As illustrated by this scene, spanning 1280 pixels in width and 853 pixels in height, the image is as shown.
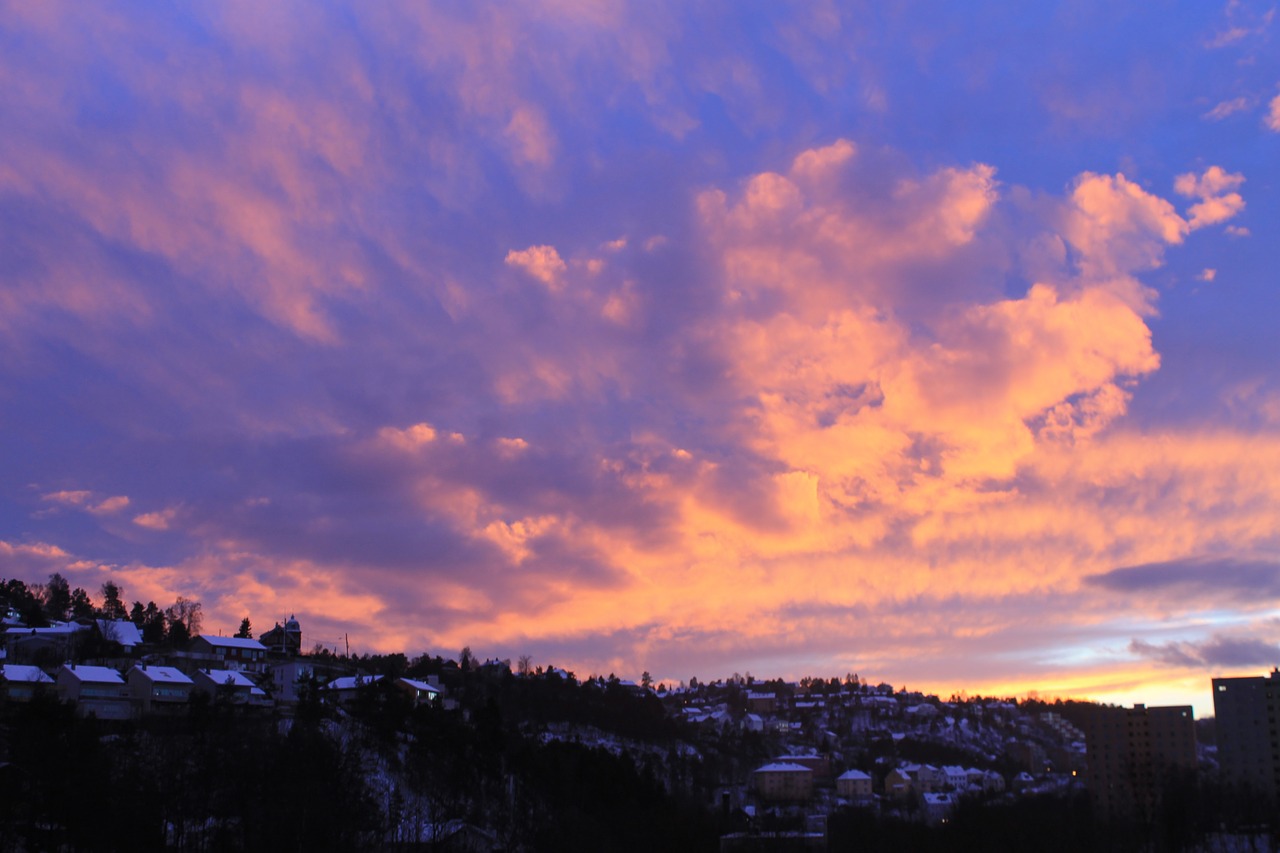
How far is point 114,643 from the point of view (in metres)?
107

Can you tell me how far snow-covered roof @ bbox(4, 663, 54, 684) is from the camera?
83188 millimetres

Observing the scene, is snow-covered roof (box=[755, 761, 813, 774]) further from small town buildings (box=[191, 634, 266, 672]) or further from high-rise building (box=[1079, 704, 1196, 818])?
small town buildings (box=[191, 634, 266, 672])

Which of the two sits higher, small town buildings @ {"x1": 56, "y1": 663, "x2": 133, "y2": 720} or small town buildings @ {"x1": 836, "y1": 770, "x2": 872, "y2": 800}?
small town buildings @ {"x1": 56, "y1": 663, "x2": 133, "y2": 720}

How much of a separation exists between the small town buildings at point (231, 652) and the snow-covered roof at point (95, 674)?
17.4 meters

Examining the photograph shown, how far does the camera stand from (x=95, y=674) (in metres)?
85.5

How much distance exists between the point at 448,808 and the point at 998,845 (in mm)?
36615

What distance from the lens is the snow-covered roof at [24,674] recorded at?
83.2 meters

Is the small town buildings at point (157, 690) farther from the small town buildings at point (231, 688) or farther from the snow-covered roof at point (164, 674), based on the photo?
the small town buildings at point (231, 688)

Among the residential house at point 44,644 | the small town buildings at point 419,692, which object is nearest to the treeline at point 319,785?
the small town buildings at point 419,692

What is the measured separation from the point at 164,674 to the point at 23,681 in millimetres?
10490

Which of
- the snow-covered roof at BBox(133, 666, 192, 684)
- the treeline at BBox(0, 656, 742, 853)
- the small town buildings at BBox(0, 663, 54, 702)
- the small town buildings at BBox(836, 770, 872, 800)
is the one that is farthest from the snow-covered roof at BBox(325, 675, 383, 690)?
the small town buildings at BBox(836, 770, 872, 800)

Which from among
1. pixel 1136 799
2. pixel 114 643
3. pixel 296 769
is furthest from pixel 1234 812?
pixel 114 643

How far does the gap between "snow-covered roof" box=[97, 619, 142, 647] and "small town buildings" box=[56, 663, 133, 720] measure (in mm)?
25716

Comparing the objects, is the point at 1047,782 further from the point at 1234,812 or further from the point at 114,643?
the point at 114,643
